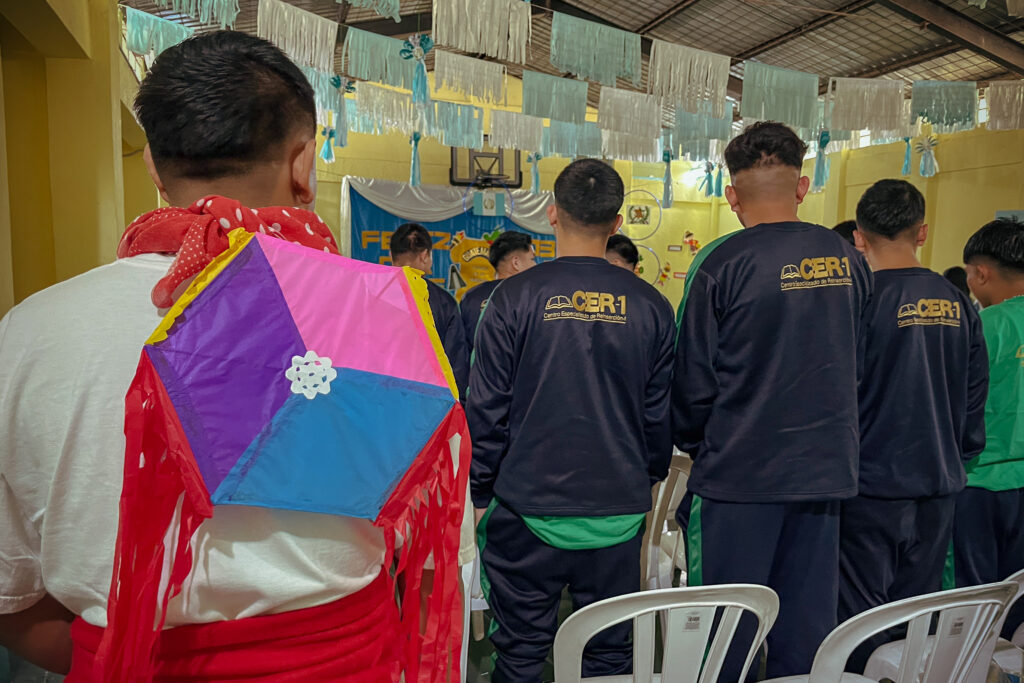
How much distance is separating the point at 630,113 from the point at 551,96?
726 mm

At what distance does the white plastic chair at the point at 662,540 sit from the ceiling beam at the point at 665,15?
196 inches

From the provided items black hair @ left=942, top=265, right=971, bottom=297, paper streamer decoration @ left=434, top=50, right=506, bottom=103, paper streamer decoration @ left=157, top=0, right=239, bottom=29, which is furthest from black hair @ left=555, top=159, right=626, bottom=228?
black hair @ left=942, top=265, right=971, bottom=297

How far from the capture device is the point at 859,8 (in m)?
5.66

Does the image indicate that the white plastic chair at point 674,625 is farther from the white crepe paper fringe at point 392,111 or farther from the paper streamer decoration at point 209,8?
the white crepe paper fringe at point 392,111

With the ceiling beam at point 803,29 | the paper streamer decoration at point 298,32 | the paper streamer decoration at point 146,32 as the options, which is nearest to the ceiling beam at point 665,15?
the ceiling beam at point 803,29

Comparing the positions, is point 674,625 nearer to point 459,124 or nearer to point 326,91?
point 326,91

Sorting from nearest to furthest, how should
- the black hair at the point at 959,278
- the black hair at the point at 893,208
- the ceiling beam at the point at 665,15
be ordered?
1. the black hair at the point at 893,208
2. the black hair at the point at 959,278
3. the ceiling beam at the point at 665,15

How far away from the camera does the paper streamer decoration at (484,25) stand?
3398 mm

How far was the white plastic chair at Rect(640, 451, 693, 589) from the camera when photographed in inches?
95.7

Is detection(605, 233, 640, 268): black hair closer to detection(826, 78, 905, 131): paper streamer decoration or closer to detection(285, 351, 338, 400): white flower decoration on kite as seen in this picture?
detection(826, 78, 905, 131): paper streamer decoration

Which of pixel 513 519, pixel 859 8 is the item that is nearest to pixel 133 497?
pixel 513 519

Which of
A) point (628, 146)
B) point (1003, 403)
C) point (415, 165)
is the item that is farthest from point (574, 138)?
point (1003, 403)

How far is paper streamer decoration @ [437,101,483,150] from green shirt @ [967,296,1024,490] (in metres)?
4.58

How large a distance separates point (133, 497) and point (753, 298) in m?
1.50
